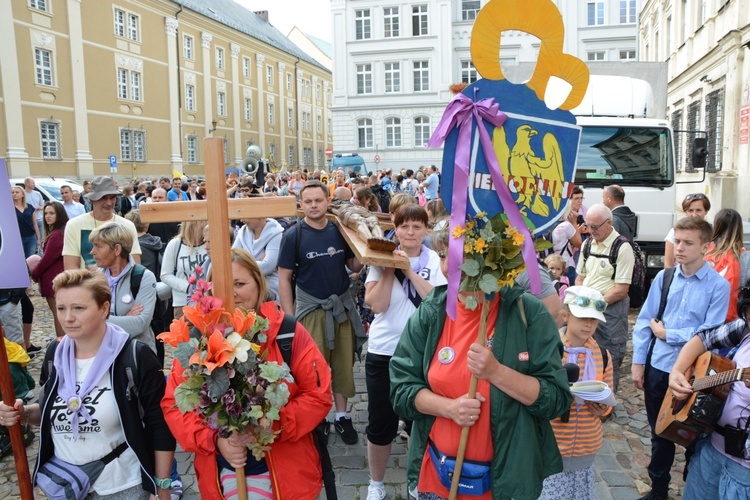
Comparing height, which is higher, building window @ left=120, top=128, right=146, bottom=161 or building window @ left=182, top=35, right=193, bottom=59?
building window @ left=182, top=35, right=193, bottom=59

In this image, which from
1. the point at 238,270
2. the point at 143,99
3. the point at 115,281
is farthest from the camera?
the point at 143,99

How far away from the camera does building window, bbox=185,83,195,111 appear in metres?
42.5

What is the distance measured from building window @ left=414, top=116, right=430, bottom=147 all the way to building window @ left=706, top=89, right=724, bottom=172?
24308 millimetres

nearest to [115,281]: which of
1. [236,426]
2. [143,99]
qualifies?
[236,426]

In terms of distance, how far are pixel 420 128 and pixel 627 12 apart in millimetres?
15975

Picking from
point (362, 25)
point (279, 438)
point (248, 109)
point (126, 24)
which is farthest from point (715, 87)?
point (248, 109)

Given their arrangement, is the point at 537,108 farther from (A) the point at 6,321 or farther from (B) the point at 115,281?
(A) the point at 6,321

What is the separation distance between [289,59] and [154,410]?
5888 cm

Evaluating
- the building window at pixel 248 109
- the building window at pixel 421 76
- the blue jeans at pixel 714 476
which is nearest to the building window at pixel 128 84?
the building window at pixel 248 109

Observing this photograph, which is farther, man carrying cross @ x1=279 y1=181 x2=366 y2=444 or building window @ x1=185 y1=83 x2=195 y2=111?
building window @ x1=185 y1=83 x2=195 y2=111

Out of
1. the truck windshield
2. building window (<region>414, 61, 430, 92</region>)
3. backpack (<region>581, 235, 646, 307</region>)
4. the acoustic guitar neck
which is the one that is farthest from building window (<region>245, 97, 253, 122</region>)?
the acoustic guitar neck

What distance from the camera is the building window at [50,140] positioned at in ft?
101

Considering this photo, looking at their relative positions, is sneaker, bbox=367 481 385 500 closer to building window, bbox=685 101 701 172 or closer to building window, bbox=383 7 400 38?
building window, bbox=685 101 701 172

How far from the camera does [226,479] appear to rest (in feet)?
8.96
